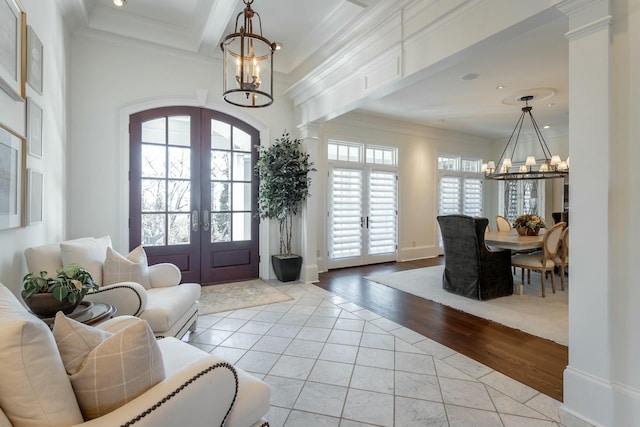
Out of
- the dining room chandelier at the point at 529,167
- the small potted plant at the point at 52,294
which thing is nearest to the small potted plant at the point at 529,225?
the dining room chandelier at the point at 529,167

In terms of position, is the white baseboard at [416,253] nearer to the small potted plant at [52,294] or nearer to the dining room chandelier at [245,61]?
the dining room chandelier at [245,61]

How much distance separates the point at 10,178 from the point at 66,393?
67.0 inches

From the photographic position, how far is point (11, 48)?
190 centimetres

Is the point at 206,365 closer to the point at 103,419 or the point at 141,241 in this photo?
the point at 103,419

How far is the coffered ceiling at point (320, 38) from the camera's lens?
11.4 ft

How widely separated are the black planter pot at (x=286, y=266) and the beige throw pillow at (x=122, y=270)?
7.48ft

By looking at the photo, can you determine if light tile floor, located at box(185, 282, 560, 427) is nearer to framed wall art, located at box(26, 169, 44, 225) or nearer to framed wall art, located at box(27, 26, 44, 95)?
framed wall art, located at box(26, 169, 44, 225)

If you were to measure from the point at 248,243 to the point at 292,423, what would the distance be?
3437 millimetres

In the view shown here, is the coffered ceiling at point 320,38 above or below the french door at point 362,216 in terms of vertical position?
above

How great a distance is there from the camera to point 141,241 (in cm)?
432

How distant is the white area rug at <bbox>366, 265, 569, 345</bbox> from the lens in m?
3.29

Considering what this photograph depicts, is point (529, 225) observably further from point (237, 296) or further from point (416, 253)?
point (237, 296)

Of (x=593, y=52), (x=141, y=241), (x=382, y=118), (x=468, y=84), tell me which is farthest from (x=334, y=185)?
(x=593, y=52)

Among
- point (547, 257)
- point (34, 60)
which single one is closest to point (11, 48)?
point (34, 60)
